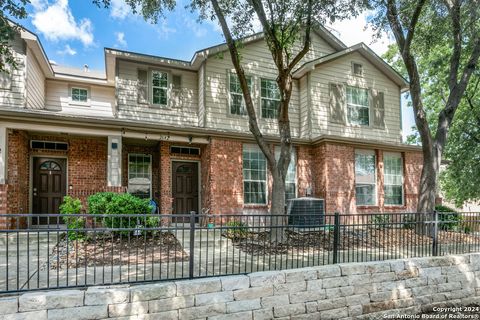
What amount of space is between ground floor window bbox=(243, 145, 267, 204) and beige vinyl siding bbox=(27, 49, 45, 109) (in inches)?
286

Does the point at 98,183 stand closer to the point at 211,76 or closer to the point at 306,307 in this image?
the point at 211,76

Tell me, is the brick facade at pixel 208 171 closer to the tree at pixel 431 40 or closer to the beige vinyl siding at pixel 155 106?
the beige vinyl siding at pixel 155 106

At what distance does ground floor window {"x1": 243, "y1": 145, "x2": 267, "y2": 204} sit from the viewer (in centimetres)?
1110

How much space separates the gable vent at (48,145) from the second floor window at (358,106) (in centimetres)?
1063

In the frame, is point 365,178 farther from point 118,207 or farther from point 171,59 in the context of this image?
point 118,207

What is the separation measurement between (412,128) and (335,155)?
51.5 ft

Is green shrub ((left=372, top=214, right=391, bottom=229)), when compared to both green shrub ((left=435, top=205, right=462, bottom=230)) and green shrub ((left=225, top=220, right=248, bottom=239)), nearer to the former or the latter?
green shrub ((left=435, top=205, right=462, bottom=230))

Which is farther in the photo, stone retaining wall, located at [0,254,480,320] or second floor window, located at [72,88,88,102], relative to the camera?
second floor window, located at [72,88,88,102]

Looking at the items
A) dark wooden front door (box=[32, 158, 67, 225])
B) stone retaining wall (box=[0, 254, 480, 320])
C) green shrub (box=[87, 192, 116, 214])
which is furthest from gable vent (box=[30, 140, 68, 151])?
stone retaining wall (box=[0, 254, 480, 320])

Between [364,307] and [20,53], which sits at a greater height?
[20,53]

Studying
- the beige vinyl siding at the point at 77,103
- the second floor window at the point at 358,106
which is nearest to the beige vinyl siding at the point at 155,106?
the beige vinyl siding at the point at 77,103

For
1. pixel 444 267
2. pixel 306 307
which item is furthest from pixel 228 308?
pixel 444 267

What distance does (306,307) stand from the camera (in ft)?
15.9

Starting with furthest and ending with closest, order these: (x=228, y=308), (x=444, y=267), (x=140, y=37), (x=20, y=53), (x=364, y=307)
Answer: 1. (x=140, y=37)
2. (x=20, y=53)
3. (x=444, y=267)
4. (x=364, y=307)
5. (x=228, y=308)
